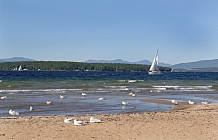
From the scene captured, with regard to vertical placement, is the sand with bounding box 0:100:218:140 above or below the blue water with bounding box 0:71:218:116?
above

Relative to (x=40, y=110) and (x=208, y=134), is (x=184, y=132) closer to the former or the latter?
(x=208, y=134)

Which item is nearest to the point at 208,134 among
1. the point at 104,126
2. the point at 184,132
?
the point at 184,132

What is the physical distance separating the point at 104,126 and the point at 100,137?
6.93 ft

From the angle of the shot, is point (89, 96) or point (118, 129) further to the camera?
point (89, 96)

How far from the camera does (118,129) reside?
14977 millimetres

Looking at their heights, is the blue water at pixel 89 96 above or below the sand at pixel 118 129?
below

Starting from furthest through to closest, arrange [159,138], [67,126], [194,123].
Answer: [194,123] < [67,126] < [159,138]

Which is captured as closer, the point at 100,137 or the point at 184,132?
the point at 100,137

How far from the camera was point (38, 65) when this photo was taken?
199 metres

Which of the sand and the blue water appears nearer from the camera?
the sand

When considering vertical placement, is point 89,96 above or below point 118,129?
below

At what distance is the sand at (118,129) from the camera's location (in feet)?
44.4

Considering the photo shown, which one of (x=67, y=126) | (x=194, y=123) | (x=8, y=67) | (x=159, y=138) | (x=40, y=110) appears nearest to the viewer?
(x=159, y=138)

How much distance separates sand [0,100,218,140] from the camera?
1355 cm
